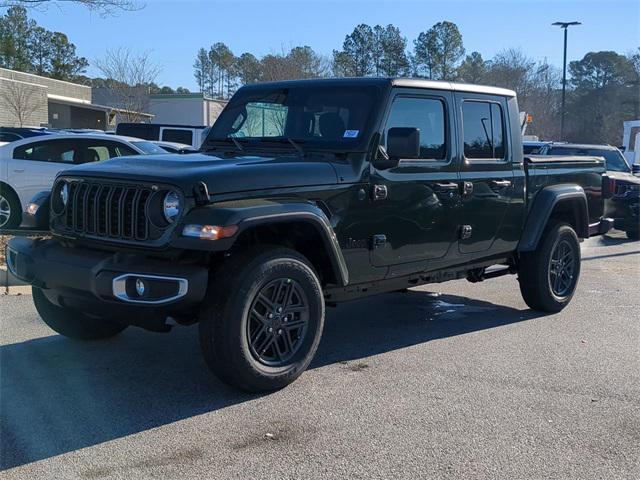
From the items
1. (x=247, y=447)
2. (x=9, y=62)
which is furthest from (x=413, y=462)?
(x=9, y=62)

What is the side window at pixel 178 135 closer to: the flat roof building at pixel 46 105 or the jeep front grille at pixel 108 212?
the jeep front grille at pixel 108 212

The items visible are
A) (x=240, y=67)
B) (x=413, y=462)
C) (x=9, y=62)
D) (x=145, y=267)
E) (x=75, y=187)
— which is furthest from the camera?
(x=240, y=67)

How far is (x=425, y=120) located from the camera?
564cm

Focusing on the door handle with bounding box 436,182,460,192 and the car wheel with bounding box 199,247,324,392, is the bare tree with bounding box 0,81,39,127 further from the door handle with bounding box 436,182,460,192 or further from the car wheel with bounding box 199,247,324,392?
the car wheel with bounding box 199,247,324,392

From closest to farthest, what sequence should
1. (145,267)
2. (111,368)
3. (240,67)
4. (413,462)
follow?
(413,462) → (145,267) → (111,368) → (240,67)

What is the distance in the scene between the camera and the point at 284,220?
14.3 ft

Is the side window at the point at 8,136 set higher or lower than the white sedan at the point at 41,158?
higher

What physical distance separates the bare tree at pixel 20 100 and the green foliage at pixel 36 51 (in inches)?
505

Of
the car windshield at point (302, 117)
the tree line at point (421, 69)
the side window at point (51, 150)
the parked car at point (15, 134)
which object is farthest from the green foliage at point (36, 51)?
the car windshield at point (302, 117)

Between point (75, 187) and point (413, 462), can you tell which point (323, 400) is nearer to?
point (413, 462)

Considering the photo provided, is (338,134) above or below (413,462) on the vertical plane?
above

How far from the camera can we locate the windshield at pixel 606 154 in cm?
1472

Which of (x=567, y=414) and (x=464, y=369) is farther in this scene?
(x=464, y=369)

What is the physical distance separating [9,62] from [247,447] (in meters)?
57.4
